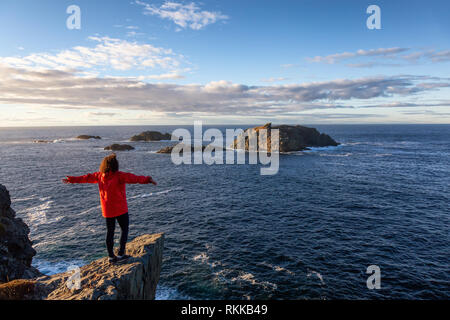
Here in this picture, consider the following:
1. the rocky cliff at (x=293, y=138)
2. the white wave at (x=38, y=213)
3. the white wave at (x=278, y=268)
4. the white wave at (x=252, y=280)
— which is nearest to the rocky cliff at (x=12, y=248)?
the white wave at (x=38, y=213)

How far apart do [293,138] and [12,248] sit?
10770cm

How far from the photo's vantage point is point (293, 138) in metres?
113

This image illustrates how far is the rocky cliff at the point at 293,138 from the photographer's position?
110m

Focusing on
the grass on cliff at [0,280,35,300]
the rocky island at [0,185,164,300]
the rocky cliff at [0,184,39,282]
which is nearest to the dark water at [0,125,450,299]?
the rocky cliff at [0,184,39,282]

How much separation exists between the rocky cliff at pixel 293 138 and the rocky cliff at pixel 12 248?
99434 millimetres

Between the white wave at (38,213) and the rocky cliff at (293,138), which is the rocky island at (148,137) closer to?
the rocky cliff at (293,138)

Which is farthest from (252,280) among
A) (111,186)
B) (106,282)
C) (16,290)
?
(111,186)

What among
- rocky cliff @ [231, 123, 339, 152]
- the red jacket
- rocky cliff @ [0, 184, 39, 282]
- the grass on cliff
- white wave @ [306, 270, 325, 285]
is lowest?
white wave @ [306, 270, 325, 285]

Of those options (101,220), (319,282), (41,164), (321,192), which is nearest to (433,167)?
(321,192)

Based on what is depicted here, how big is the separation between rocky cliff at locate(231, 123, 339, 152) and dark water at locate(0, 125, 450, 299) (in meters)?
52.0

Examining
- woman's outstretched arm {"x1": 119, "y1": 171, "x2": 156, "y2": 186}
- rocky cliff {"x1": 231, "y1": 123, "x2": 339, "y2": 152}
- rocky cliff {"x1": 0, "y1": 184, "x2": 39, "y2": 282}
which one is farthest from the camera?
rocky cliff {"x1": 231, "y1": 123, "x2": 339, "y2": 152}

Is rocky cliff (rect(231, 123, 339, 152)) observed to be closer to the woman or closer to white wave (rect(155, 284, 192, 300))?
white wave (rect(155, 284, 192, 300))

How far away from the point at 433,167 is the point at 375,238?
58.4 metres

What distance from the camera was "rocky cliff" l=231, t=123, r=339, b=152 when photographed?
10988 cm
